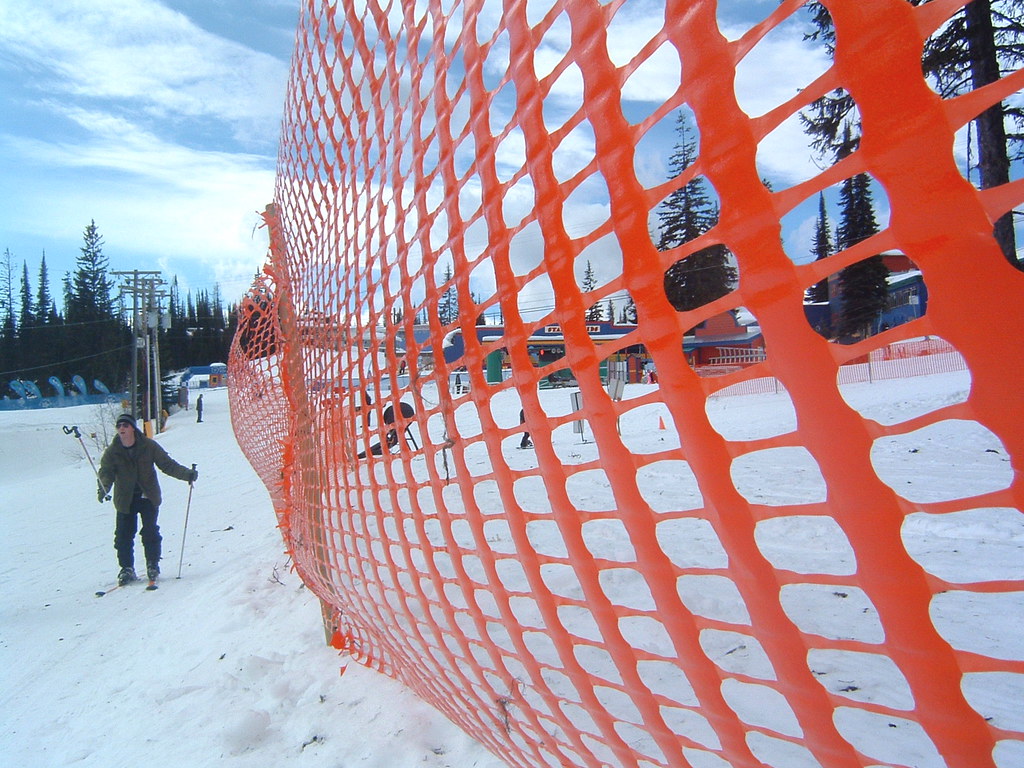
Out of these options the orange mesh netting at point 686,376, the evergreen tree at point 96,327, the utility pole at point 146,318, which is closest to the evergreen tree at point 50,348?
the evergreen tree at point 96,327

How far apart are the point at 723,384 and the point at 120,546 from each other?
269 inches

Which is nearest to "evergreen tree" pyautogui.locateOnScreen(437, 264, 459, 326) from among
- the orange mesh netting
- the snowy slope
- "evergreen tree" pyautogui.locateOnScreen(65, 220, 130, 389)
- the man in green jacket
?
the orange mesh netting

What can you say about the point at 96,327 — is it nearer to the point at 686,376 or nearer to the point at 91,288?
the point at 91,288

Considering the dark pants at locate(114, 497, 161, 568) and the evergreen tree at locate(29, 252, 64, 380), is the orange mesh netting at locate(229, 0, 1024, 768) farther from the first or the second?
the evergreen tree at locate(29, 252, 64, 380)

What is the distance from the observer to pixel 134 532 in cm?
600

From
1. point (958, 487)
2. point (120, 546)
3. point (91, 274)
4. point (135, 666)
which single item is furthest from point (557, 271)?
point (91, 274)

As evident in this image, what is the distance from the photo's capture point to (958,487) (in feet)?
17.3

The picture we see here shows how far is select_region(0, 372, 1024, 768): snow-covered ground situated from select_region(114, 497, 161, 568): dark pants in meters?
0.36

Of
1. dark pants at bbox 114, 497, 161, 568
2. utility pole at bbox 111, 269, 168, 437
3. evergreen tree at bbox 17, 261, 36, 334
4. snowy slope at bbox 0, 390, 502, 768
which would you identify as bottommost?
snowy slope at bbox 0, 390, 502, 768

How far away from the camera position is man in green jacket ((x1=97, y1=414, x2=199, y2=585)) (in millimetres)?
5848

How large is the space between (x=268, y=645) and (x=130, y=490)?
11.6 ft

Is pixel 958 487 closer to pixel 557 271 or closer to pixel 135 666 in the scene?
pixel 557 271

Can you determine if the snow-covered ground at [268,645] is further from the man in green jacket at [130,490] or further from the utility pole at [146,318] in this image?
the utility pole at [146,318]

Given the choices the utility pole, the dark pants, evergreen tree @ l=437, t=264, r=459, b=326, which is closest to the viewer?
evergreen tree @ l=437, t=264, r=459, b=326
